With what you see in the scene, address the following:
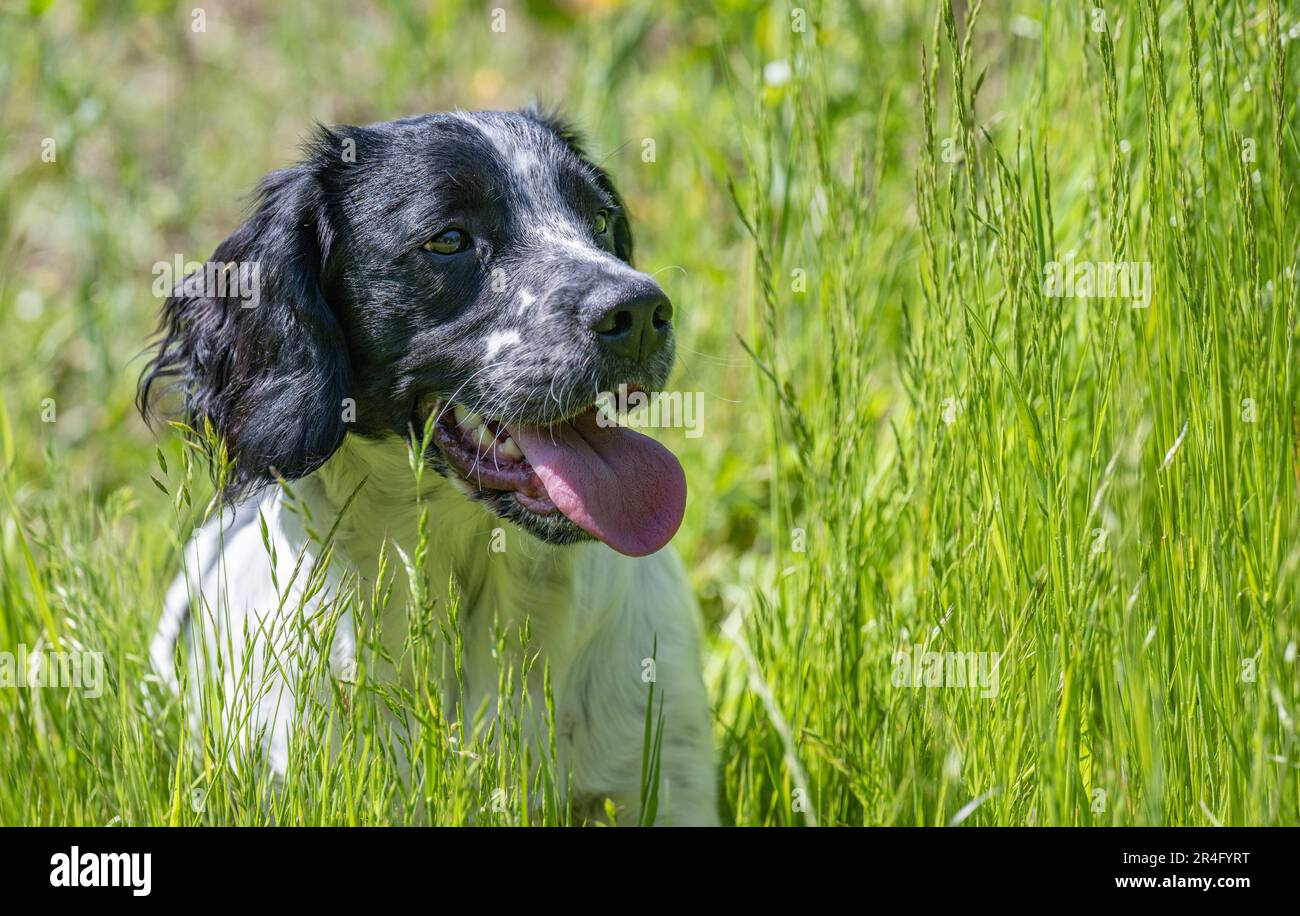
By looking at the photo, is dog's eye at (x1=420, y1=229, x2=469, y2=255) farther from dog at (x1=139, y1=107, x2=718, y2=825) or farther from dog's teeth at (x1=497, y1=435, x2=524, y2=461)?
dog's teeth at (x1=497, y1=435, x2=524, y2=461)

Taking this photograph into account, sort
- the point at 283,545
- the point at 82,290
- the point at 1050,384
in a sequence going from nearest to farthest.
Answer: the point at 1050,384 < the point at 283,545 < the point at 82,290

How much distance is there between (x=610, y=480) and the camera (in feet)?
7.54

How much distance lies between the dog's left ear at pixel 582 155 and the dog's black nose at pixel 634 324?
63 cm

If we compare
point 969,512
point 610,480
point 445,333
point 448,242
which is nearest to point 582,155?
point 448,242

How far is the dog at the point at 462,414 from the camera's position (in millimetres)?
2322

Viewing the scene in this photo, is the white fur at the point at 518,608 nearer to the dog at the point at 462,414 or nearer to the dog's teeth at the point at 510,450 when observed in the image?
the dog at the point at 462,414

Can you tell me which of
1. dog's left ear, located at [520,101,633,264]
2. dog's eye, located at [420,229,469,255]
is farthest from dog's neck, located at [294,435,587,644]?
dog's left ear, located at [520,101,633,264]

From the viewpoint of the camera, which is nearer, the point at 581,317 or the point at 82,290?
the point at 581,317

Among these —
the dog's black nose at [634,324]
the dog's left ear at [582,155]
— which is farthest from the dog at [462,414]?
the dog's left ear at [582,155]

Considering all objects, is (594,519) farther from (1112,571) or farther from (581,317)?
(1112,571)
